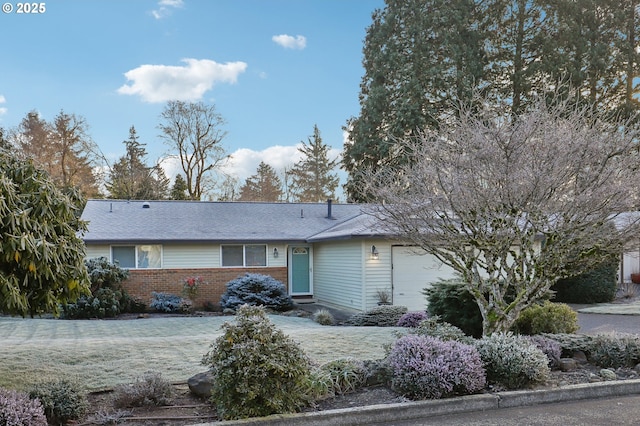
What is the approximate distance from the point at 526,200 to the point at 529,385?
228 centimetres

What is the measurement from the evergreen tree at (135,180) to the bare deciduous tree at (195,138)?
2.29m

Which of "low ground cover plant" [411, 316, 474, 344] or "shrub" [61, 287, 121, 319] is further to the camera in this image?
"shrub" [61, 287, 121, 319]

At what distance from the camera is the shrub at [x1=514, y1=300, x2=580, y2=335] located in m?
8.43

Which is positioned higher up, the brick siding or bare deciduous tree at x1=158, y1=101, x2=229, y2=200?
bare deciduous tree at x1=158, y1=101, x2=229, y2=200

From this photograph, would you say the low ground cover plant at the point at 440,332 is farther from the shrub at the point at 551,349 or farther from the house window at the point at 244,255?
the house window at the point at 244,255

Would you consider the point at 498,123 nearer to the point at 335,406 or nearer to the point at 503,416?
the point at 503,416

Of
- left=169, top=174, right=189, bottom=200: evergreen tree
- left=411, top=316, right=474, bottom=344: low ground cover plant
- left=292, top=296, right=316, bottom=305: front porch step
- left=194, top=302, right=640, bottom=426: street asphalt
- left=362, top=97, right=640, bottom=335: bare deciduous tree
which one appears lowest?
left=292, top=296, right=316, bottom=305: front porch step

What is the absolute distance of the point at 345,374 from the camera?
18.3 feet

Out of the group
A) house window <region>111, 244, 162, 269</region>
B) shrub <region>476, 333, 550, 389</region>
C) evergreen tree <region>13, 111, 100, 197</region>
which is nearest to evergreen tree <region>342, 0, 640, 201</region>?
house window <region>111, 244, 162, 269</region>

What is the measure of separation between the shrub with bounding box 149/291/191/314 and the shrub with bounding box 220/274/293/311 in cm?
113

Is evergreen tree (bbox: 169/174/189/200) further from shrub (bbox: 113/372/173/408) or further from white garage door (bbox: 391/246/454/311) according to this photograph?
shrub (bbox: 113/372/173/408)

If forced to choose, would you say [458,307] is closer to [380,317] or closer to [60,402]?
[380,317]

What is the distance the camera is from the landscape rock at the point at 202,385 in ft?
17.5

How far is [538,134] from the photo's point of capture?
675cm
